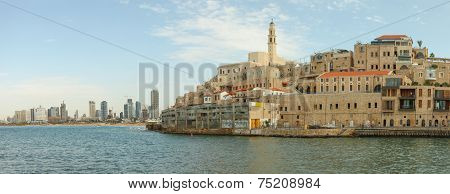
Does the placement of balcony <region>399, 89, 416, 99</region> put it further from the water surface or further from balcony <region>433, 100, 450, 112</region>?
the water surface

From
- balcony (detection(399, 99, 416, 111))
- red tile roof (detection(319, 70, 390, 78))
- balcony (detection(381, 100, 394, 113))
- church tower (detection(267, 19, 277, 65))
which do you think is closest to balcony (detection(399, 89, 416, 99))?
balcony (detection(399, 99, 416, 111))

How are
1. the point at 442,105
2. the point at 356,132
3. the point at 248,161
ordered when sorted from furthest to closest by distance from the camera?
the point at 442,105
the point at 356,132
the point at 248,161

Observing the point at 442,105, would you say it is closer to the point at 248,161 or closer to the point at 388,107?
the point at 388,107

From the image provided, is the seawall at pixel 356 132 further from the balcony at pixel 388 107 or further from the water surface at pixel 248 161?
the water surface at pixel 248 161

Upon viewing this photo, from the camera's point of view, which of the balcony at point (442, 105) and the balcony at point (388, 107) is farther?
the balcony at point (388, 107)

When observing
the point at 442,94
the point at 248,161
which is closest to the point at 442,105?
the point at 442,94

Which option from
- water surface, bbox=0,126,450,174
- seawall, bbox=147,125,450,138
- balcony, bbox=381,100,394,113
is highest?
balcony, bbox=381,100,394,113

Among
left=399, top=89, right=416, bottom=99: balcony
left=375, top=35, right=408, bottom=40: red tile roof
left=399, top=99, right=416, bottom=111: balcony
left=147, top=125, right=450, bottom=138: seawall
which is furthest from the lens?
left=375, top=35, right=408, bottom=40: red tile roof

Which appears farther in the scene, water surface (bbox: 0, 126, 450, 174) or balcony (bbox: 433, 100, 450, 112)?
balcony (bbox: 433, 100, 450, 112)

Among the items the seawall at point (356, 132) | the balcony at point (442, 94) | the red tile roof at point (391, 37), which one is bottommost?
the seawall at point (356, 132)

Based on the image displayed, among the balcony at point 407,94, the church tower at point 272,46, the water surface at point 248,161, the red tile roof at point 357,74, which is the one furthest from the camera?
the church tower at point 272,46

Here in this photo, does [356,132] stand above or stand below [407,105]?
below

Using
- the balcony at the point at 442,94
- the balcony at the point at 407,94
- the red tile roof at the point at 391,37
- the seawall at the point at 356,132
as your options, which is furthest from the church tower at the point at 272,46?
the balcony at the point at 442,94

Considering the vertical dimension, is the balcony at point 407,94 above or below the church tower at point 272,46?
below
